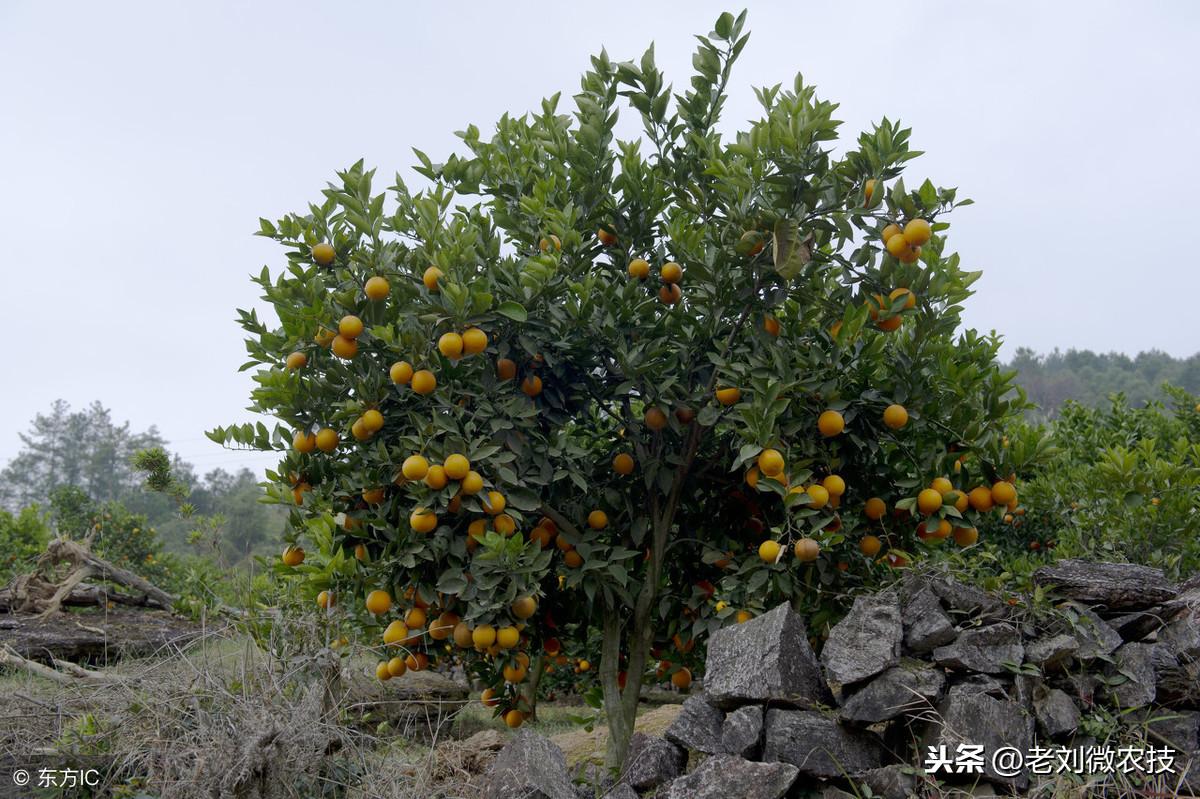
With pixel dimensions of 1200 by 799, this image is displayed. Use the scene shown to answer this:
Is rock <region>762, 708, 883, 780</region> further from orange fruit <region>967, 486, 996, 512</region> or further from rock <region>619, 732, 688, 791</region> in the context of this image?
orange fruit <region>967, 486, 996, 512</region>

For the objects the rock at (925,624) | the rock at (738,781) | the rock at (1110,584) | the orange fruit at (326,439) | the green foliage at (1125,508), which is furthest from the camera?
A: the green foliage at (1125,508)

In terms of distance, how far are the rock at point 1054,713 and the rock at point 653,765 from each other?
1.42 meters

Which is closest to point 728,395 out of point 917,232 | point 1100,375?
point 917,232

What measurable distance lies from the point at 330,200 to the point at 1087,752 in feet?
12.8

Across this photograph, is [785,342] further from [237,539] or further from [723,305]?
[237,539]

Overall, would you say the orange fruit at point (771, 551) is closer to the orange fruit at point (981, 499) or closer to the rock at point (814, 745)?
the rock at point (814, 745)

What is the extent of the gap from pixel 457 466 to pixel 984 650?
7.29 ft

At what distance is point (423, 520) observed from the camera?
3840 mm

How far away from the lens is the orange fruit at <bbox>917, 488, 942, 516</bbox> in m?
4.02

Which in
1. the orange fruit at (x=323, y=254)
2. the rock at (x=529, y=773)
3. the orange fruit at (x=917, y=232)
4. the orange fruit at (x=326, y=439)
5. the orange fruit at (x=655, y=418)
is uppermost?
the orange fruit at (x=323, y=254)

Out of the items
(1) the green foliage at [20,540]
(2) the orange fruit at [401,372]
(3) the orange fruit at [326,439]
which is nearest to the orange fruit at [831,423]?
(2) the orange fruit at [401,372]

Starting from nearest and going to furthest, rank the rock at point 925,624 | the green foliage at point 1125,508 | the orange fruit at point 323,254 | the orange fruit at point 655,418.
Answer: the rock at point 925,624 < the orange fruit at point 323,254 < the orange fruit at point 655,418 < the green foliage at point 1125,508

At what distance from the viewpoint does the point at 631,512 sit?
15.1 ft

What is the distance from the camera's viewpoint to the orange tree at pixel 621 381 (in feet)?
13.0
